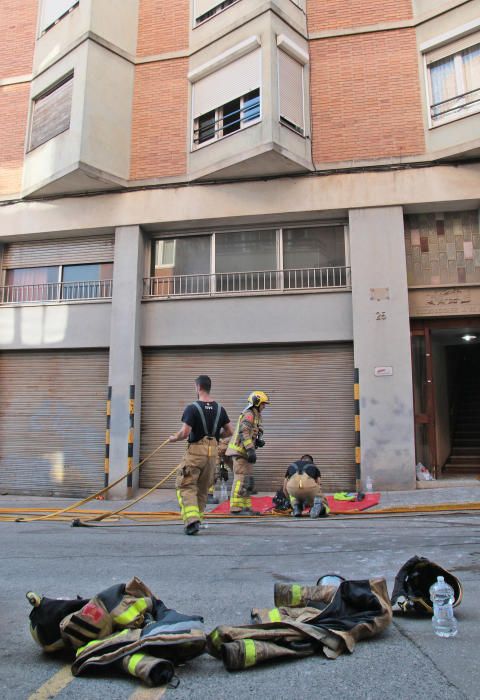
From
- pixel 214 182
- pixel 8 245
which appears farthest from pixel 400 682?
pixel 8 245

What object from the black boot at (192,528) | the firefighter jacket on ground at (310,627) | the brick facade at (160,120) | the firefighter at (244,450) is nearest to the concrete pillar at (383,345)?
the firefighter at (244,450)

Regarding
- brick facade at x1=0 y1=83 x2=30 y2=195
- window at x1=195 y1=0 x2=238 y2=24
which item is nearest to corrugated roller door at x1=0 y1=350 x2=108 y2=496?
brick facade at x1=0 y1=83 x2=30 y2=195

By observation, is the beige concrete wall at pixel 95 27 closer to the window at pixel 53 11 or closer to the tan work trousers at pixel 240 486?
the window at pixel 53 11

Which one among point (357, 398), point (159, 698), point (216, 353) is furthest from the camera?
point (216, 353)

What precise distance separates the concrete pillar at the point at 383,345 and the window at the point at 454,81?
7.39ft

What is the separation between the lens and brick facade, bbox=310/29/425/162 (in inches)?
451

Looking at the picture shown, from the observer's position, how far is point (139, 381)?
1212cm

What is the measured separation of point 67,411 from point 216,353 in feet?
11.8

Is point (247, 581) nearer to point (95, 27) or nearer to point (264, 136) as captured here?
point (264, 136)

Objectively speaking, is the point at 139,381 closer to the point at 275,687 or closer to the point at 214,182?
the point at 214,182

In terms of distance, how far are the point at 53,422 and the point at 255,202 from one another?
654 cm

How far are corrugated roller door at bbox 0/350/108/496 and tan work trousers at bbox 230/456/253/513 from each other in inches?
175

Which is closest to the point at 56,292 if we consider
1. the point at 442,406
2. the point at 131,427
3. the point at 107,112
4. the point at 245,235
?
the point at 131,427

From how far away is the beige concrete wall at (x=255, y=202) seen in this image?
1107 centimetres
